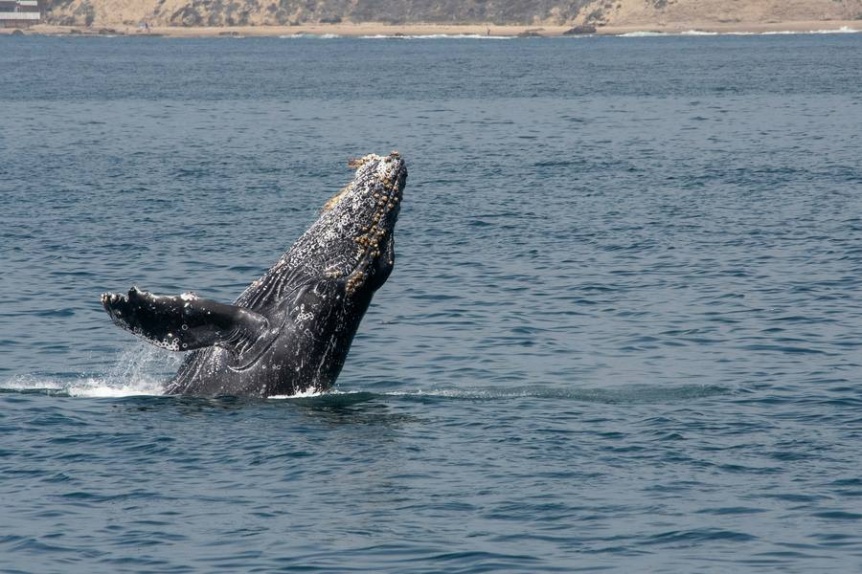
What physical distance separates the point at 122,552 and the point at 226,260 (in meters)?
19.9

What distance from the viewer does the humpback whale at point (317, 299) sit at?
18.8m

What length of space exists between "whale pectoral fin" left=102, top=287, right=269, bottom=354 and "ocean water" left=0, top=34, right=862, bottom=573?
1.27 m

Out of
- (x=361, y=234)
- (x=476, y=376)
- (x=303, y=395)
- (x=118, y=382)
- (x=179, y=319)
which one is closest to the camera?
(x=179, y=319)

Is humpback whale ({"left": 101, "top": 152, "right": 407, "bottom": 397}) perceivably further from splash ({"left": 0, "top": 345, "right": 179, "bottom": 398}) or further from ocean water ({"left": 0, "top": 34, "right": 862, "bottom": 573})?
splash ({"left": 0, "top": 345, "right": 179, "bottom": 398})

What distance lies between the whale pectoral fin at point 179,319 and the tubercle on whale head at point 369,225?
138 cm

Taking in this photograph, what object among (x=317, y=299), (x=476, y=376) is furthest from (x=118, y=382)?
(x=476, y=376)

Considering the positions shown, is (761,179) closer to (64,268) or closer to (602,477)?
(64,268)

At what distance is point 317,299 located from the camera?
18781 millimetres

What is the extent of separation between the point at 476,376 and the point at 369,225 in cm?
507

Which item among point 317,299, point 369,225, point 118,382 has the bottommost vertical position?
point 118,382

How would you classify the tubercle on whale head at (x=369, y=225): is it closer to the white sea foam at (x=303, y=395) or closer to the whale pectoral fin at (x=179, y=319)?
the whale pectoral fin at (x=179, y=319)

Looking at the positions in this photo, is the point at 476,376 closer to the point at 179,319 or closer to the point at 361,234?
the point at 361,234

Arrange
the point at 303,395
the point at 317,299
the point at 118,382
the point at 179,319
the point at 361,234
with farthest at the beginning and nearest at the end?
the point at 118,382 < the point at 303,395 < the point at 361,234 < the point at 317,299 < the point at 179,319

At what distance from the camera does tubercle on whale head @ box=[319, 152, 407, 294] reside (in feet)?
62.1
